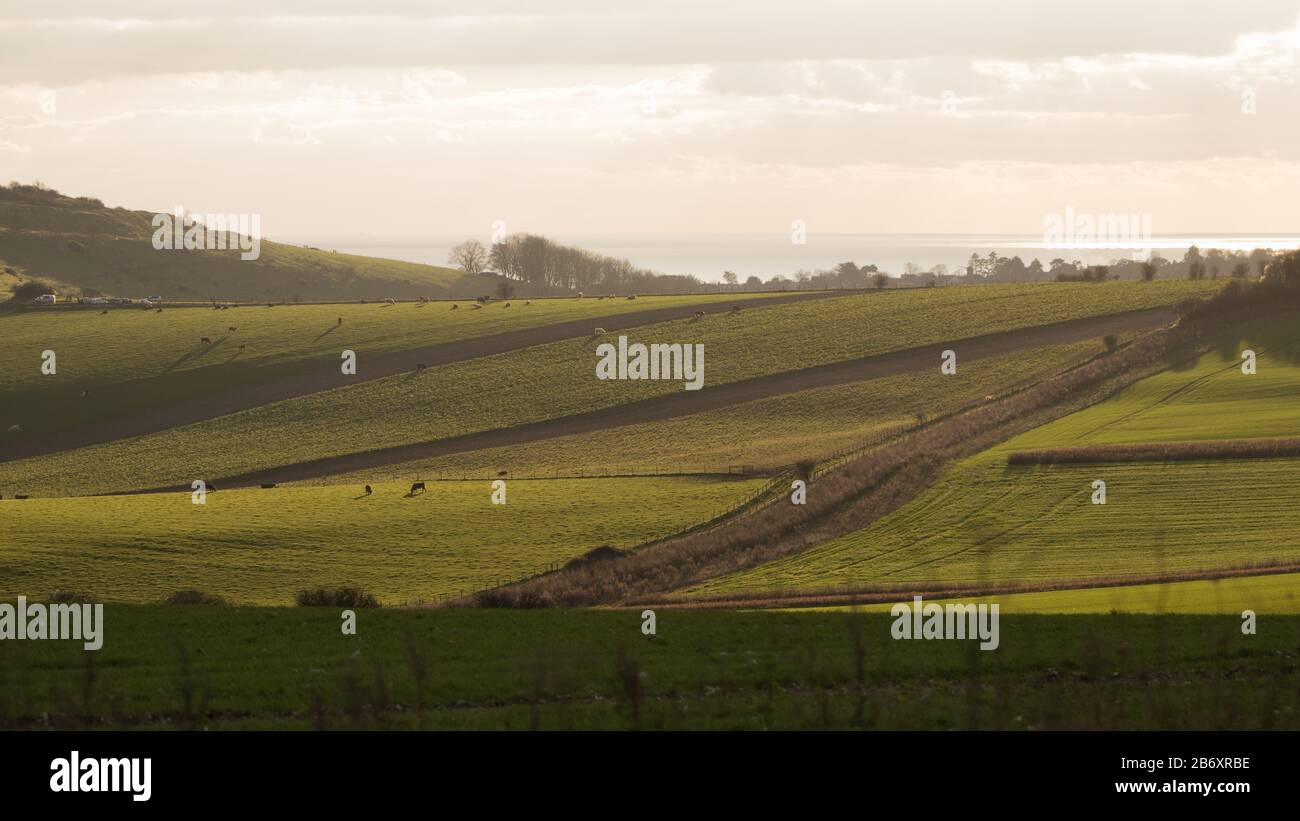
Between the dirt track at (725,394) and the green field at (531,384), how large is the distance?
1.73 m

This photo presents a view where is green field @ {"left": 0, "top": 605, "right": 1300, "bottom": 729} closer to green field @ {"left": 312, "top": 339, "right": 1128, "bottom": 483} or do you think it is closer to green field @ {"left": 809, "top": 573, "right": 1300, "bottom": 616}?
green field @ {"left": 809, "top": 573, "right": 1300, "bottom": 616}

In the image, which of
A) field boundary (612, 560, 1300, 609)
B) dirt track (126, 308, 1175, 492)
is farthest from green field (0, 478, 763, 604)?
dirt track (126, 308, 1175, 492)

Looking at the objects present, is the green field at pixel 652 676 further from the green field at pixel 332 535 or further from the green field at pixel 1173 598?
the green field at pixel 332 535

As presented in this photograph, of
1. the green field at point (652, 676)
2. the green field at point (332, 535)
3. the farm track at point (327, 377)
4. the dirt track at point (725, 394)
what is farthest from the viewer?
the farm track at point (327, 377)

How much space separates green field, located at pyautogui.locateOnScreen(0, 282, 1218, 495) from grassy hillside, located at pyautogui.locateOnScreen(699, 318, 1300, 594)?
3593 centimetres

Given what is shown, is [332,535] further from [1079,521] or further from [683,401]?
[683,401]

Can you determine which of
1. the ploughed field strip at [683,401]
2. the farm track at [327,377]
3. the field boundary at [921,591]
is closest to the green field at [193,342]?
the farm track at [327,377]

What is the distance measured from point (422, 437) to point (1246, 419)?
183ft

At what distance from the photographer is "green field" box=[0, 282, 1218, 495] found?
87.8 metres

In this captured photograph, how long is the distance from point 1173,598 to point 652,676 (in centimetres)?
2251

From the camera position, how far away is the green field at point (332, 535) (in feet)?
169
